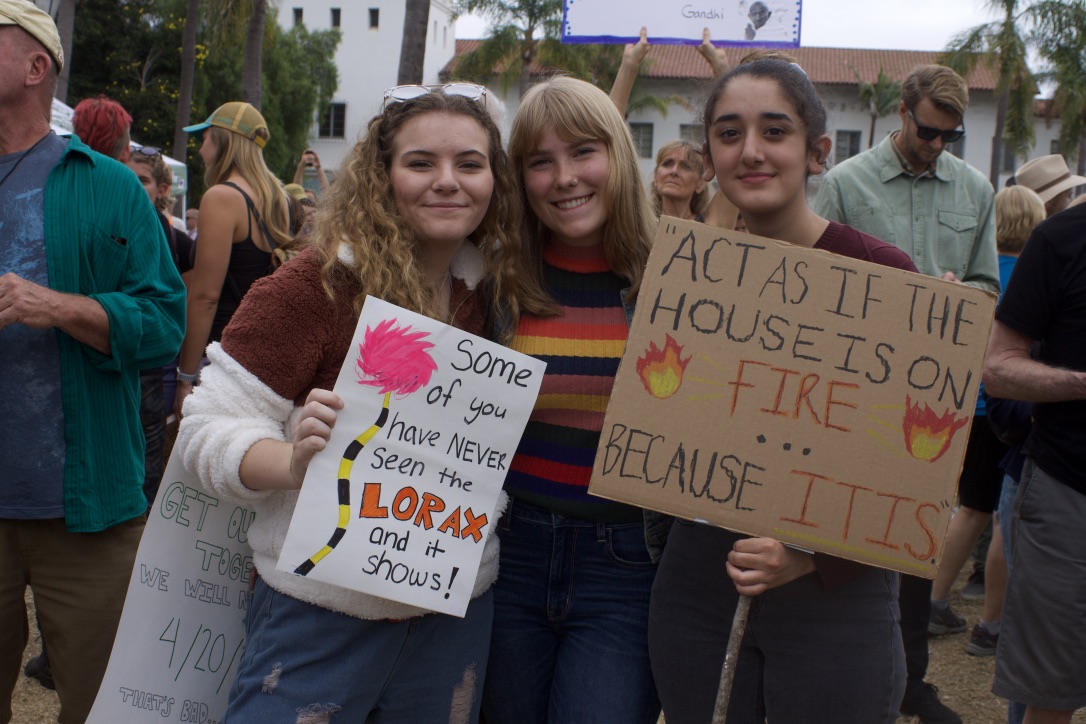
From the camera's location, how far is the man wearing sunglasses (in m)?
3.69

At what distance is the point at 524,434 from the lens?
219 centimetres

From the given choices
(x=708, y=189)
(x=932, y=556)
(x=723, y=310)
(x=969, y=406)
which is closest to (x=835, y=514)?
(x=932, y=556)

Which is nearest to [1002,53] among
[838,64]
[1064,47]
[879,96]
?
[1064,47]

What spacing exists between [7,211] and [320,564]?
1.34 metres

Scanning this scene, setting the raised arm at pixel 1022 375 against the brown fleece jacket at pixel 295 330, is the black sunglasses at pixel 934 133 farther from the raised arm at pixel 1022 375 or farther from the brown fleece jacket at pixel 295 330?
the brown fleece jacket at pixel 295 330

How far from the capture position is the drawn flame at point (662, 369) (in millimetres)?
1819

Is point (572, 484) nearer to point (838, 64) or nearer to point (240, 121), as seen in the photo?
point (240, 121)

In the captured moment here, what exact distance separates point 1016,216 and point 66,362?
14.5 feet

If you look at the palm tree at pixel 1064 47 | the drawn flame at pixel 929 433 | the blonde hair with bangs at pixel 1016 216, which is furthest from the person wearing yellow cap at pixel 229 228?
the palm tree at pixel 1064 47

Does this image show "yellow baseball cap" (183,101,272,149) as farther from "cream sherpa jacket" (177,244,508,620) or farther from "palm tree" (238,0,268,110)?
"palm tree" (238,0,268,110)

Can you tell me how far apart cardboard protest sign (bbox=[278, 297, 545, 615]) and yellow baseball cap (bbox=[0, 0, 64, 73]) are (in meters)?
1.33

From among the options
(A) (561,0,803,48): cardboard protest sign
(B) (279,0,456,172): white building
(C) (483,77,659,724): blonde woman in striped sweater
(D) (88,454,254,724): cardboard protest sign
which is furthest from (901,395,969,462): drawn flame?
(B) (279,0,456,172): white building

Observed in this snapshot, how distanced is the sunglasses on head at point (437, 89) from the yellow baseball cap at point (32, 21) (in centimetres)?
95

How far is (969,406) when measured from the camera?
175cm
